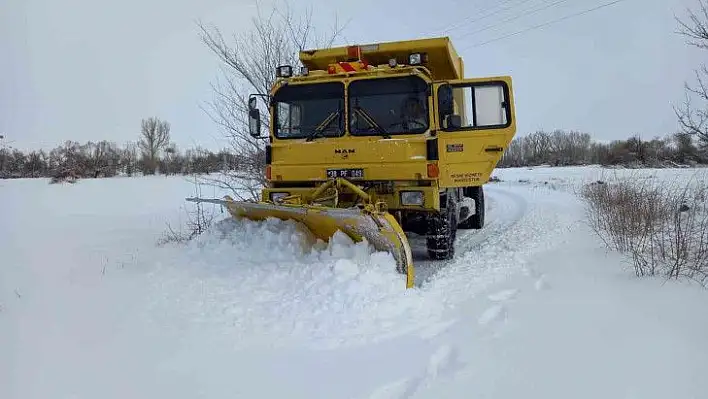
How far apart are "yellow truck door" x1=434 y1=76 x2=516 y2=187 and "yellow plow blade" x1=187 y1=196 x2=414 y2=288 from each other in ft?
4.81

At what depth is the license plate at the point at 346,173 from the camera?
5.98m

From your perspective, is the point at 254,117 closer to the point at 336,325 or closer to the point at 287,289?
the point at 287,289

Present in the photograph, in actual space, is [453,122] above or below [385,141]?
above

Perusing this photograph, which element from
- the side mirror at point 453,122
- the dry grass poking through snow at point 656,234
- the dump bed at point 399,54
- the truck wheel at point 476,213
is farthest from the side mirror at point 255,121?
the dry grass poking through snow at point 656,234

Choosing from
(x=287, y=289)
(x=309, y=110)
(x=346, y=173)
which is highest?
(x=309, y=110)

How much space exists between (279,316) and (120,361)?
47.0 inches

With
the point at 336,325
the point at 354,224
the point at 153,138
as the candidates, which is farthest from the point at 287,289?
the point at 153,138

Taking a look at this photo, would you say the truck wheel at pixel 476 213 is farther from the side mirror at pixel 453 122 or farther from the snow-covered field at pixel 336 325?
the side mirror at pixel 453 122

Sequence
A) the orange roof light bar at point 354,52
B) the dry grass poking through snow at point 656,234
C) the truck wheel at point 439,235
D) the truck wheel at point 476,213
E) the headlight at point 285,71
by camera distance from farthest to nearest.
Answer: the truck wheel at point 476,213
the orange roof light bar at point 354,52
the headlight at point 285,71
the truck wheel at point 439,235
the dry grass poking through snow at point 656,234

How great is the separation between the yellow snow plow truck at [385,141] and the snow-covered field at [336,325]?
0.63m

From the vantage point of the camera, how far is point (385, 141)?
19.5 feet

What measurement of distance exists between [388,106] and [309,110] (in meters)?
1.10

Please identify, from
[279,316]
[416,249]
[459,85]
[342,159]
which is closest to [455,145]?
[459,85]

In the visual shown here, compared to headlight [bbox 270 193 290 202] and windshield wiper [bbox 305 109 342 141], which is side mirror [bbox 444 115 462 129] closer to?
windshield wiper [bbox 305 109 342 141]
